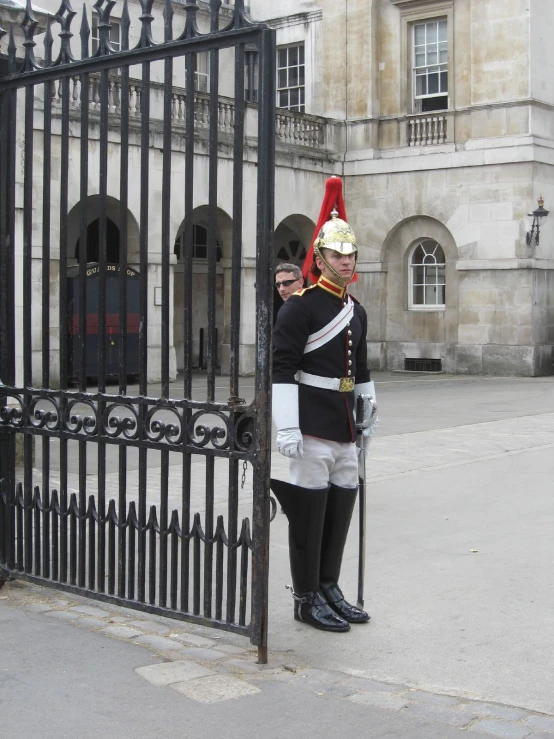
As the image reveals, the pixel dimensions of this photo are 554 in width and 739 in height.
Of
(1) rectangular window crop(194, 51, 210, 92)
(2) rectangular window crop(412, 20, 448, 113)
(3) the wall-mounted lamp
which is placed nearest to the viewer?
(3) the wall-mounted lamp

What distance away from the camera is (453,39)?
27.1 metres

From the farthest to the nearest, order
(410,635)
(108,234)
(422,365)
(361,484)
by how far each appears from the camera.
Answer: (422,365) → (108,234) → (361,484) → (410,635)

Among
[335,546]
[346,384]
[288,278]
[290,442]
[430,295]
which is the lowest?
[335,546]

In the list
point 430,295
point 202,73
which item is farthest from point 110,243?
point 430,295

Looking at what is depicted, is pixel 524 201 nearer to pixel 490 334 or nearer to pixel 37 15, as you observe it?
pixel 490 334

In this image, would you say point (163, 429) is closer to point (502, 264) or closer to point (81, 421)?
point (81, 421)

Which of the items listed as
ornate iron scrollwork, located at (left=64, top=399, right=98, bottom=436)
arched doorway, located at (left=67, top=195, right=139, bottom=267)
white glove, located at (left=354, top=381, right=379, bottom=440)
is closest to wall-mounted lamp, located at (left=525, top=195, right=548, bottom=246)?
arched doorway, located at (left=67, top=195, right=139, bottom=267)

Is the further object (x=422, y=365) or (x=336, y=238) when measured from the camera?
(x=422, y=365)

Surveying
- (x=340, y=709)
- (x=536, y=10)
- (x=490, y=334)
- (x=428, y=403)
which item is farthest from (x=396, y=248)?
(x=340, y=709)

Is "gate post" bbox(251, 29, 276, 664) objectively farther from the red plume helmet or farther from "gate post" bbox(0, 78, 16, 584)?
"gate post" bbox(0, 78, 16, 584)

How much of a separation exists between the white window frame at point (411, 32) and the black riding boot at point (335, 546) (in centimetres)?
2246

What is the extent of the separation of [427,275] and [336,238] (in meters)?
22.2

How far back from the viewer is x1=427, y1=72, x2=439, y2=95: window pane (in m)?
27.5

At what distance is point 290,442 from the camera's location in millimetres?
5539
